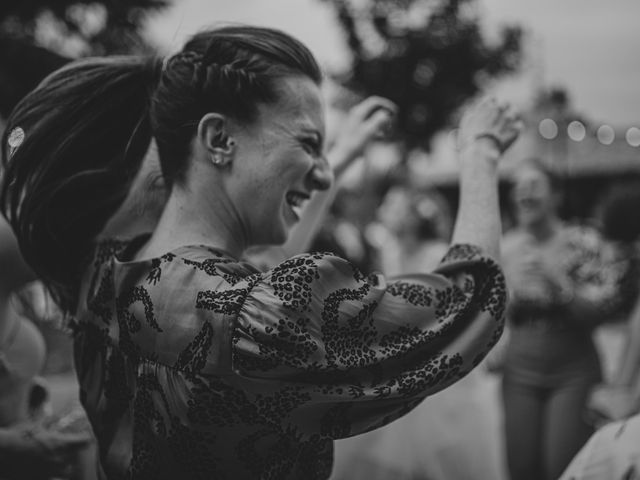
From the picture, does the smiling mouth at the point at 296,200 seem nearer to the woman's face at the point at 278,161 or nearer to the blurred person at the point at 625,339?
the woman's face at the point at 278,161

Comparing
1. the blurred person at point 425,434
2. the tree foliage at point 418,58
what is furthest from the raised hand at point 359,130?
the tree foliage at point 418,58

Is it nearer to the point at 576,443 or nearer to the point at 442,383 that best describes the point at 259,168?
the point at 442,383

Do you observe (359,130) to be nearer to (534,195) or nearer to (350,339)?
(350,339)

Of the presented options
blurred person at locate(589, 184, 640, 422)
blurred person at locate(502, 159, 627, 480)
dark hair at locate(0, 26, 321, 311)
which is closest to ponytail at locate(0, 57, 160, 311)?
dark hair at locate(0, 26, 321, 311)

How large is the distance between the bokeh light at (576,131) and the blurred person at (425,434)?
18999mm

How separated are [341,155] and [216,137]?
0.73 meters

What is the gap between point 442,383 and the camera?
112 cm

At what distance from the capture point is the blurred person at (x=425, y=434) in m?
4.03

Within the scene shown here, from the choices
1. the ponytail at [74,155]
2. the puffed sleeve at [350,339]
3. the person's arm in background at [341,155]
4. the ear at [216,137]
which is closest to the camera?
the puffed sleeve at [350,339]

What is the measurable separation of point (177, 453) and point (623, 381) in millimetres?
2336

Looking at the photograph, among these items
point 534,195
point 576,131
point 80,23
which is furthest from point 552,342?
point 576,131

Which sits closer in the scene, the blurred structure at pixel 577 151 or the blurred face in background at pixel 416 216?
the blurred face in background at pixel 416 216

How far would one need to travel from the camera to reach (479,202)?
1.29 m

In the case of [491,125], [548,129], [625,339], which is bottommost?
[548,129]
